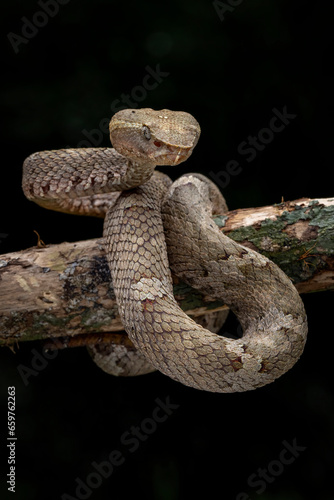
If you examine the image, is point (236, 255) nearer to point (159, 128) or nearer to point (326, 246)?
point (326, 246)

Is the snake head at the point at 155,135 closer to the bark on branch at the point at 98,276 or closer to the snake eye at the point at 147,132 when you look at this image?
the snake eye at the point at 147,132

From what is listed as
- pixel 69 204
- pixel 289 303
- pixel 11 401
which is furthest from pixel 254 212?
pixel 11 401

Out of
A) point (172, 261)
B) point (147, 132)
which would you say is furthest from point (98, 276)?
→ point (147, 132)

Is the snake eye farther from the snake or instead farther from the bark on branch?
the bark on branch

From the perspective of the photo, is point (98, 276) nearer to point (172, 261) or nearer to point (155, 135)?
point (172, 261)

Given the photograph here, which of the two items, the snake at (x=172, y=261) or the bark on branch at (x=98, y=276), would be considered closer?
the snake at (x=172, y=261)

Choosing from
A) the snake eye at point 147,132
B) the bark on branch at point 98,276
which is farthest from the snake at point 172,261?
the bark on branch at point 98,276

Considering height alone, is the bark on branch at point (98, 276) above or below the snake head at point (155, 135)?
below
